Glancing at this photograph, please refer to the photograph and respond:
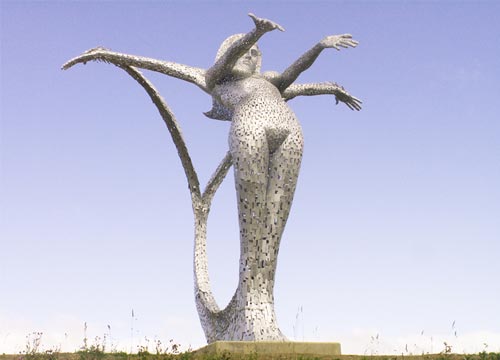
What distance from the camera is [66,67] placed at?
14500mm

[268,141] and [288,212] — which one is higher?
[268,141]

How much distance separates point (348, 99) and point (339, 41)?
2.15 metres

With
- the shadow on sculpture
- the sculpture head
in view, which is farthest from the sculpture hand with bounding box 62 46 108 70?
the sculpture head

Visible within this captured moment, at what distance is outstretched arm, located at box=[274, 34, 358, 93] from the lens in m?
13.4

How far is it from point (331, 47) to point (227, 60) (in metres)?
1.93

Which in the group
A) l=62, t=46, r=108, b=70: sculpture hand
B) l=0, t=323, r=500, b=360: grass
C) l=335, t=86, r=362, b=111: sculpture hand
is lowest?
l=0, t=323, r=500, b=360: grass

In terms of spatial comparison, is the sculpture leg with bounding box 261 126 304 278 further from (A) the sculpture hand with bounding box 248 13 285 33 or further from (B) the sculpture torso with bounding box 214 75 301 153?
(A) the sculpture hand with bounding box 248 13 285 33

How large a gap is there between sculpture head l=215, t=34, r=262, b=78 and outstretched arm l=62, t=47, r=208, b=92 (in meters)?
0.60

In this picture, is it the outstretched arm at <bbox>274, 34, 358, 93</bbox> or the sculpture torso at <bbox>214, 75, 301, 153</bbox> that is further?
the outstretched arm at <bbox>274, 34, 358, 93</bbox>

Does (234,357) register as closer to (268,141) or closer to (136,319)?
(136,319)

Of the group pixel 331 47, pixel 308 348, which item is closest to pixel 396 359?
pixel 308 348

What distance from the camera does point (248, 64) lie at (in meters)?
14.3

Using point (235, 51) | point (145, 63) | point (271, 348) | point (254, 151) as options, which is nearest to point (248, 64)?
point (235, 51)

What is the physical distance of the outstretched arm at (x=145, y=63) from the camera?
14430 mm
